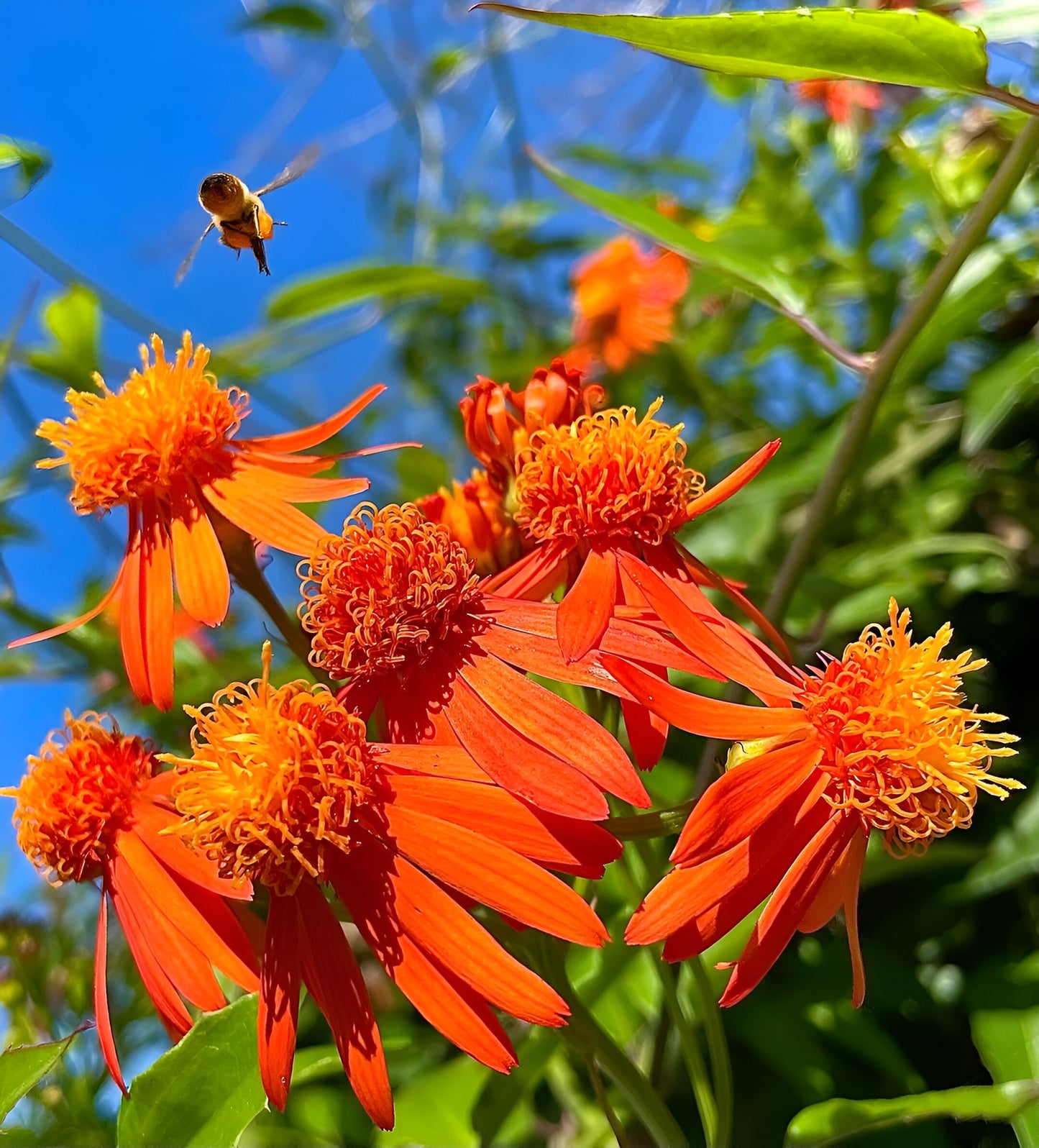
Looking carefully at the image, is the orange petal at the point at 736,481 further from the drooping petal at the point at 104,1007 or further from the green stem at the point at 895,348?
the drooping petal at the point at 104,1007

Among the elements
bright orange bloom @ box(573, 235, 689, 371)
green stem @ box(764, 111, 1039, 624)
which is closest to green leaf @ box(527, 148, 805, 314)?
green stem @ box(764, 111, 1039, 624)

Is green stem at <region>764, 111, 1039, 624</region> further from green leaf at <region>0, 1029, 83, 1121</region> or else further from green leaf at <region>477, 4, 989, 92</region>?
green leaf at <region>0, 1029, 83, 1121</region>

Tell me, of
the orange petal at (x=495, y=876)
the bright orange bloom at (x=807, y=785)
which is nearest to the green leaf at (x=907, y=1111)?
the bright orange bloom at (x=807, y=785)

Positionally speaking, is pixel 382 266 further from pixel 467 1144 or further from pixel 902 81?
pixel 467 1144

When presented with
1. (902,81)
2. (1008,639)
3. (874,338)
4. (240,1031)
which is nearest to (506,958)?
(240,1031)

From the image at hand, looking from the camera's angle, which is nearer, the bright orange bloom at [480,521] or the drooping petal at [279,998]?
the drooping petal at [279,998]

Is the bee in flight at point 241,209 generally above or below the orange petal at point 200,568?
above
